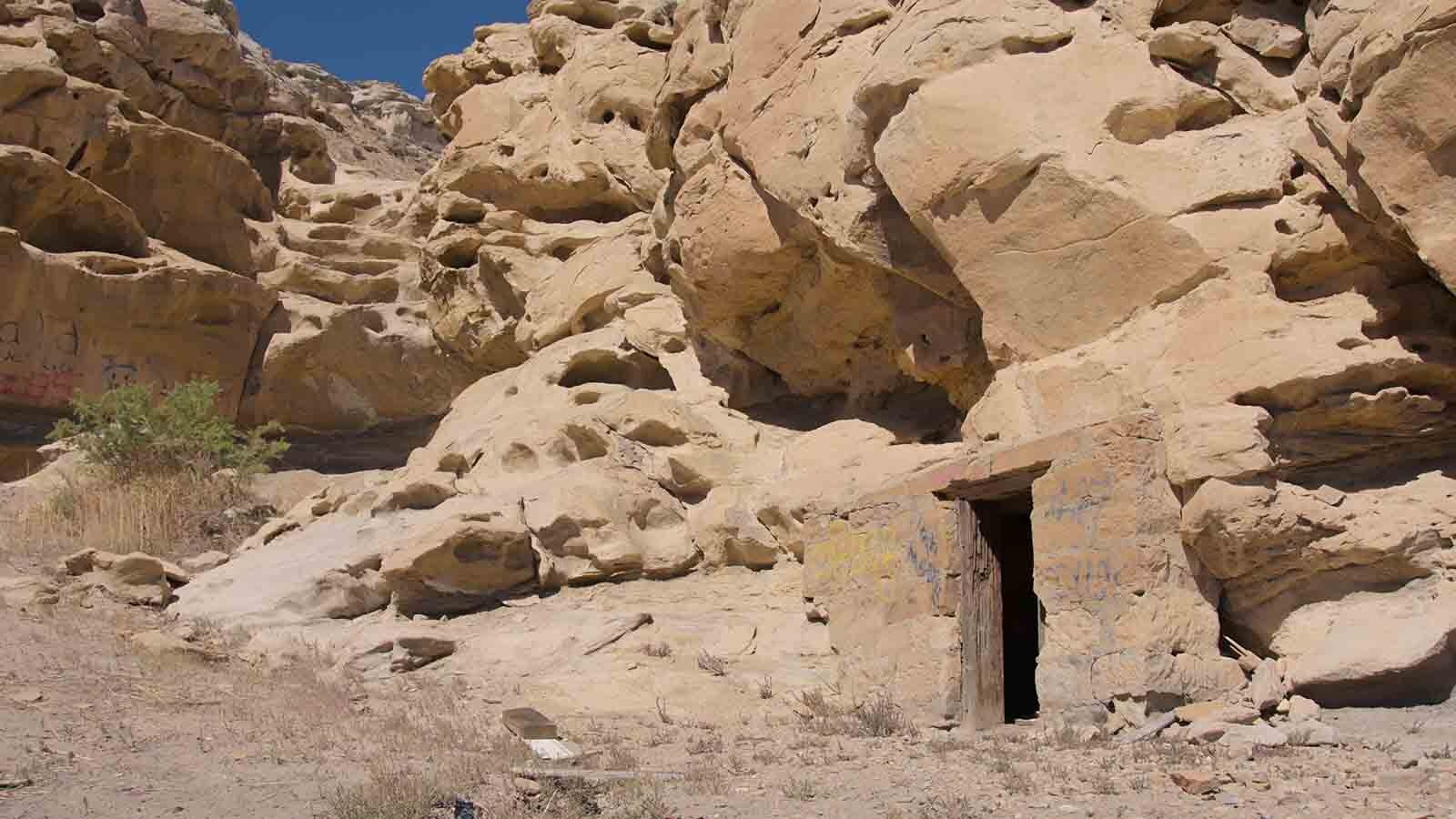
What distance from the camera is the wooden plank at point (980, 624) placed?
7.27 m

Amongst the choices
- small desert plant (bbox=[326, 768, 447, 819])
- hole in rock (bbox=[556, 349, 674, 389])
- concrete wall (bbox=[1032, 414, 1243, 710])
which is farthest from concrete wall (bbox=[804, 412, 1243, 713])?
hole in rock (bbox=[556, 349, 674, 389])

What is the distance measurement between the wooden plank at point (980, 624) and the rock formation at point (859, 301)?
0.21m

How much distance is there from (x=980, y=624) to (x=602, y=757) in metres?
2.46

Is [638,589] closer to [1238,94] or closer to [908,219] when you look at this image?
[908,219]

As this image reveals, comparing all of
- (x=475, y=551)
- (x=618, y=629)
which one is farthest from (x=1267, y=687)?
(x=475, y=551)

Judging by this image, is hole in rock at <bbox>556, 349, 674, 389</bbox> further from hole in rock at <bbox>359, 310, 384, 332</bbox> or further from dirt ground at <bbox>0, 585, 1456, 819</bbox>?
hole in rock at <bbox>359, 310, 384, 332</bbox>

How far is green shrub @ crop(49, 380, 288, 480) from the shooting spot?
1357 cm

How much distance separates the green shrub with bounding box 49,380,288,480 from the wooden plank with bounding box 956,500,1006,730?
9325 millimetres

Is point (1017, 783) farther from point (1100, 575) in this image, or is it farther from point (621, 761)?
point (621, 761)

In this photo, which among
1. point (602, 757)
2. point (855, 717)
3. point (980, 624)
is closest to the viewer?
point (602, 757)

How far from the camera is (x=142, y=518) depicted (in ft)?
40.9

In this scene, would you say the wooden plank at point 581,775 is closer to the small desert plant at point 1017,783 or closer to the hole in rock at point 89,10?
the small desert plant at point 1017,783

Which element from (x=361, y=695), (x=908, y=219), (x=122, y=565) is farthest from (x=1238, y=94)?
(x=122, y=565)

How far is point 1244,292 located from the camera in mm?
6836
